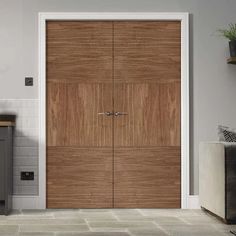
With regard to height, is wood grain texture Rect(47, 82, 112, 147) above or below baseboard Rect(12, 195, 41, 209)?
above

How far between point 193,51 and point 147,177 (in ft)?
4.26

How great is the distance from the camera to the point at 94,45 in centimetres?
611

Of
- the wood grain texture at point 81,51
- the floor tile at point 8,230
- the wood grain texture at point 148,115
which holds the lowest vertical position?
the floor tile at point 8,230

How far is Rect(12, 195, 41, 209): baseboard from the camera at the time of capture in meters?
6.01

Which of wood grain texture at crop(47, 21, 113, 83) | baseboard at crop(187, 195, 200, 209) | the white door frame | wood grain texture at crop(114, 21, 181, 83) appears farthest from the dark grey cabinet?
baseboard at crop(187, 195, 200, 209)

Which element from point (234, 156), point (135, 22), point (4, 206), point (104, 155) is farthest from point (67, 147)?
point (234, 156)

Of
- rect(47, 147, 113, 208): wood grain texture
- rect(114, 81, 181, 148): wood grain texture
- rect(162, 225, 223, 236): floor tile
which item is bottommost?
rect(162, 225, 223, 236): floor tile

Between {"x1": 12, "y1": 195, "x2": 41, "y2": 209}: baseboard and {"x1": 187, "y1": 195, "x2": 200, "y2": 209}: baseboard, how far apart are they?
144 cm

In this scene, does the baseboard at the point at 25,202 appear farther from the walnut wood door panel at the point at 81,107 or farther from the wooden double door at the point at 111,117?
the walnut wood door panel at the point at 81,107

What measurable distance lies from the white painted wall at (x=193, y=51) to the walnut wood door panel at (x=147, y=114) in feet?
0.54

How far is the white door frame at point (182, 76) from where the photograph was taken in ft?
19.8

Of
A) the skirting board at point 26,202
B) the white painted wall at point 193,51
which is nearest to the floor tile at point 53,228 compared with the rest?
the skirting board at point 26,202

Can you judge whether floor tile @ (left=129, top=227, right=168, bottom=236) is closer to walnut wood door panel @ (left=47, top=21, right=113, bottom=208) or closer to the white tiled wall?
walnut wood door panel @ (left=47, top=21, right=113, bottom=208)

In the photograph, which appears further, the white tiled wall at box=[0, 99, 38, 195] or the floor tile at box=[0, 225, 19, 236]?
the white tiled wall at box=[0, 99, 38, 195]
